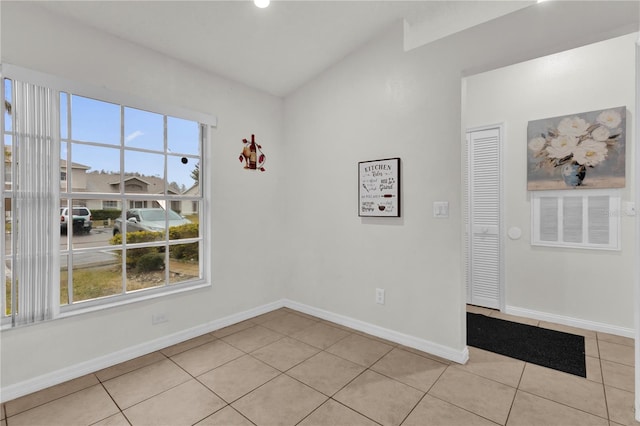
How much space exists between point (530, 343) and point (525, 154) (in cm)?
188

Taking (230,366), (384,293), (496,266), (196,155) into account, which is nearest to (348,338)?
(384,293)

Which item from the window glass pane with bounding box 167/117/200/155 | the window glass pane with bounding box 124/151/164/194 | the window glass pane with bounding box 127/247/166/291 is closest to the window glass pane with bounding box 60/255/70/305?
the window glass pane with bounding box 127/247/166/291

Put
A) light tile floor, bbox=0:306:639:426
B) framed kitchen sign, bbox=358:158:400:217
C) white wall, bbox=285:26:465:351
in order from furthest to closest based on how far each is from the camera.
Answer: framed kitchen sign, bbox=358:158:400:217 → white wall, bbox=285:26:465:351 → light tile floor, bbox=0:306:639:426

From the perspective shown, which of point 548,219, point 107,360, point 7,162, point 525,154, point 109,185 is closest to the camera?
point 7,162

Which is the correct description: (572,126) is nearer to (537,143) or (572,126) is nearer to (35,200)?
(537,143)

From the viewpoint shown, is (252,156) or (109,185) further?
(252,156)

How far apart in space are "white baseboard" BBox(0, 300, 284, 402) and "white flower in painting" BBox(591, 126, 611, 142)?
148 inches

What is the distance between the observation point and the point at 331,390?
201 cm

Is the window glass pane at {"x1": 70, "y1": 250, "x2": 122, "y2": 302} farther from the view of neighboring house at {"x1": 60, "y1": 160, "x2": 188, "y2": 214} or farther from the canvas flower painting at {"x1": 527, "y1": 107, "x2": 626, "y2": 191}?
the canvas flower painting at {"x1": 527, "y1": 107, "x2": 626, "y2": 191}

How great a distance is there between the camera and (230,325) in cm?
309

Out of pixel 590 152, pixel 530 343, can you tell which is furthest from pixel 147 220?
pixel 590 152

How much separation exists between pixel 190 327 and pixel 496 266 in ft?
10.8

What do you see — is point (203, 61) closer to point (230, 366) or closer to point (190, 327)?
point (190, 327)

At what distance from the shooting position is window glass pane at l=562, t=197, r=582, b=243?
2.96m
